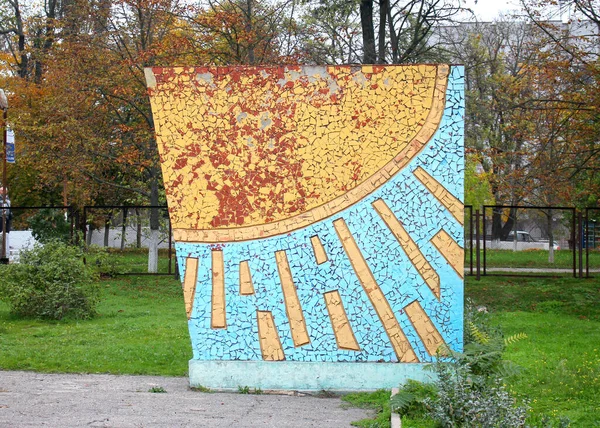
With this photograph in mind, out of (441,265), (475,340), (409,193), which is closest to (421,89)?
(409,193)

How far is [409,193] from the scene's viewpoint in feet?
28.8

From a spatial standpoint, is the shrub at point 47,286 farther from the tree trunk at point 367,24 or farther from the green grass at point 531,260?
the green grass at point 531,260

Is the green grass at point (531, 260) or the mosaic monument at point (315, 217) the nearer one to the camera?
the mosaic monument at point (315, 217)

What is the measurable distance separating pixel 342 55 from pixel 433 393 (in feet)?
49.9

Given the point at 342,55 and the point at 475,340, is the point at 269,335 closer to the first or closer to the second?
the point at 475,340

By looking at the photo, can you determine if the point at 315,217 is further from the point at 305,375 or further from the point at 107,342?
the point at 107,342

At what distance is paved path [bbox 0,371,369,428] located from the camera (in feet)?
23.9

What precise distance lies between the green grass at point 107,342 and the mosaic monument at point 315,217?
2117 mm

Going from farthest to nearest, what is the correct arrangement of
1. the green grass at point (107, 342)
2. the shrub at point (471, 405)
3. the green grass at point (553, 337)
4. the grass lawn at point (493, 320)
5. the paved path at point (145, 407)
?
the green grass at point (107, 342) < the grass lawn at point (493, 320) < the green grass at point (553, 337) < the paved path at point (145, 407) < the shrub at point (471, 405)

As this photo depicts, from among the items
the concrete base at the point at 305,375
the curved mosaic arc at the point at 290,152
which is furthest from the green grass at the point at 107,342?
the curved mosaic arc at the point at 290,152

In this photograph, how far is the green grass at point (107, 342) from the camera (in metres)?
10.8

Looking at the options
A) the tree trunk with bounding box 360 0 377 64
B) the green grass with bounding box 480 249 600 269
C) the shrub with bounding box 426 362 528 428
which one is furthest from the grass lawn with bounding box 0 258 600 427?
the tree trunk with bounding box 360 0 377 64

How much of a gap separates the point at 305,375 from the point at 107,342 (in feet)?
15.7

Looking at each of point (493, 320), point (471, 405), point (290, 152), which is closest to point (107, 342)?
point (290, 152)
